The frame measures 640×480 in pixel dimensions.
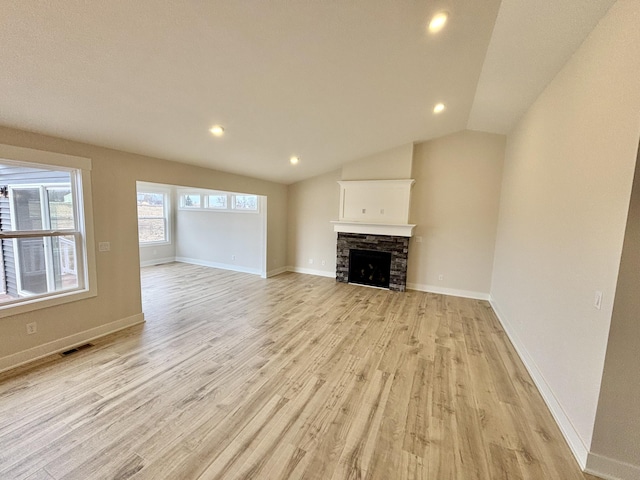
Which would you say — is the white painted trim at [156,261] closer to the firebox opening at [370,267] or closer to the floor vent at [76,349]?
the floor vent at [76,349]

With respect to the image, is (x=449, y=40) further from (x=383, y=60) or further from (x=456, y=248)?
(x=456, y=248)

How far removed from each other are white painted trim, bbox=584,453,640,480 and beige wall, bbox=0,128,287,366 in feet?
15.4

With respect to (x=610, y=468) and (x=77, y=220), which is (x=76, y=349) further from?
(x=610, y=468)

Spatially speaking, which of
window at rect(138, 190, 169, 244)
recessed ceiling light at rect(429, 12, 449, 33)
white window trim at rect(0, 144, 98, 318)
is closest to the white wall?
window at rect(138, 190, 169, 244)

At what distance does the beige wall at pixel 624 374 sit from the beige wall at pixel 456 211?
3.73 meters

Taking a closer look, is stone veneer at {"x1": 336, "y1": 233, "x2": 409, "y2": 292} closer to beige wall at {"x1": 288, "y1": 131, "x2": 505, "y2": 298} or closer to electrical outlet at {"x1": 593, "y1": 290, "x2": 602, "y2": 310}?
beige wall at {"x1": 288, "y1": 131, "x2": 505, "y2": 298}

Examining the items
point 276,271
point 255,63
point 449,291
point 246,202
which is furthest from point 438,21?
point 276,271

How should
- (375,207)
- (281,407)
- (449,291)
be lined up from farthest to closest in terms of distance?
1. (375,207)
2. (449,291)
3. (281,407)

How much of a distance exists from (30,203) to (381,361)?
404 centimetres

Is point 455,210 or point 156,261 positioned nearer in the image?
point 455,210

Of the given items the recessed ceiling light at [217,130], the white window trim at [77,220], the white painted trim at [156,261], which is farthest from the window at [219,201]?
the white window trim at [77,220]

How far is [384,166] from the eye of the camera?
5504 millimetres

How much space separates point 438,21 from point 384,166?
3.50m

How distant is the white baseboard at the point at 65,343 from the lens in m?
2.61
